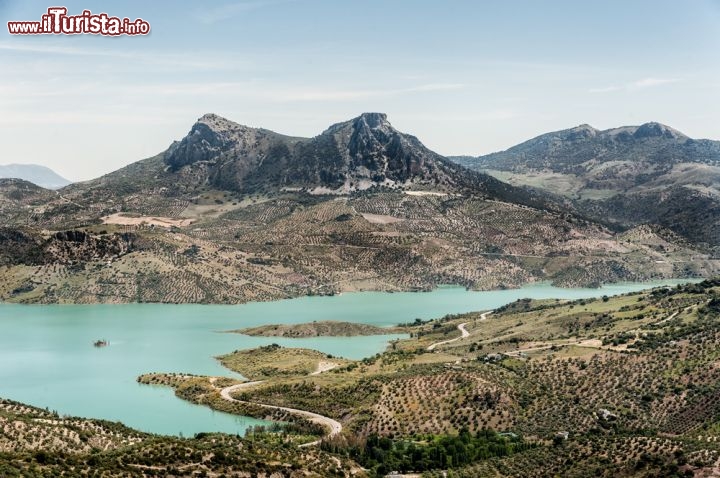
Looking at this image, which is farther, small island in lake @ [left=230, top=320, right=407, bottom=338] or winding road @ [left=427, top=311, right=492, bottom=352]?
small island in lake @ [left=230, top=320, right=407, bottom=338]

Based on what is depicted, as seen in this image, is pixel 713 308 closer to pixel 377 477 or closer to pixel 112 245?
pixel 377 477

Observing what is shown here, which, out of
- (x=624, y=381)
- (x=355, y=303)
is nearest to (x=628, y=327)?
(x=624, y=381)

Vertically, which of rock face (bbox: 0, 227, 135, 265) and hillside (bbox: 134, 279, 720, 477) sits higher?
rock face (bbox: 0, 227, 135, 265)

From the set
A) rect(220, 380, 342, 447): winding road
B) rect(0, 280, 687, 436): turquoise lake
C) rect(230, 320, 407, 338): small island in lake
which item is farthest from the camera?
rect(230, 320, 407, 338): small island in lake

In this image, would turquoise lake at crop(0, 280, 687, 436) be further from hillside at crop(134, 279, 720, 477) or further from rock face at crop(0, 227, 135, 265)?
rock face at crop(0, 227, 135, 265)

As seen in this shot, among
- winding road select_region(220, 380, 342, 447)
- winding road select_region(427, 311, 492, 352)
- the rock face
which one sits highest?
the rock face

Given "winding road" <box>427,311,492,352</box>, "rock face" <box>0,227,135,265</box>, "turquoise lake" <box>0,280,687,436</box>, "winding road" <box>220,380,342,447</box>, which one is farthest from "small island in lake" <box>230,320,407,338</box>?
"rock face" <box>0,227,135,265</box>

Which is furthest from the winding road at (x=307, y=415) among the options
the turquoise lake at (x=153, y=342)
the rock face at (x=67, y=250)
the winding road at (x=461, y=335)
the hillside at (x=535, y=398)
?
the rock face at (x=67, y=250)
